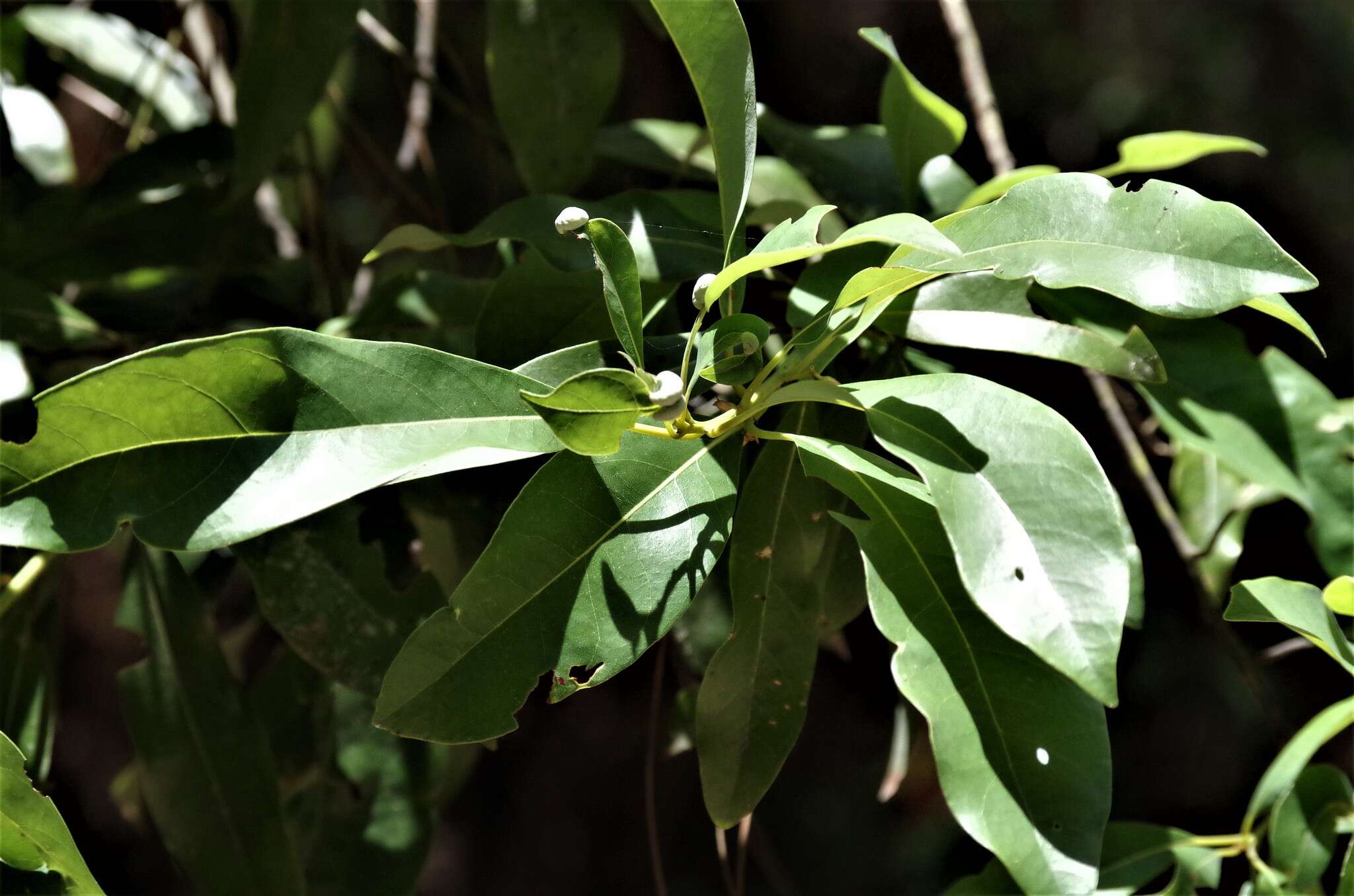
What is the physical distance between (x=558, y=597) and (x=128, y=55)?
104 cm

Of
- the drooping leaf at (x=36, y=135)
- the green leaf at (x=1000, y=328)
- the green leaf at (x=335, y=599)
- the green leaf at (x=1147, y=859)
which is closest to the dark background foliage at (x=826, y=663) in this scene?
the drooping leaf at (x=36, y=135)

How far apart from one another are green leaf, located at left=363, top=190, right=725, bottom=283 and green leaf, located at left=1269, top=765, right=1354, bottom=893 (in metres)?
0.56

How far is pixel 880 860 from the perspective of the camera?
1.96 meters

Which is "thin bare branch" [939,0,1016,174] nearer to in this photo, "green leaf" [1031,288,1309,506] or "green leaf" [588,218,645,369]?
"green leaf" [1031,288,1309,506]

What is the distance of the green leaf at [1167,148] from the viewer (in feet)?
2.23

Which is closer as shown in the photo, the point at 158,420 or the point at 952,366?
the point at 158,420

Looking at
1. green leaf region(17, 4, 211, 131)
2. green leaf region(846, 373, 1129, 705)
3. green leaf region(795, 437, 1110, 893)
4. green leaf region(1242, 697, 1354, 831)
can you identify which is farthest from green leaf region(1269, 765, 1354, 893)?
green leaf region(17, 4, 211, 131)

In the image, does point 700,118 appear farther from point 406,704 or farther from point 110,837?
point 110,837

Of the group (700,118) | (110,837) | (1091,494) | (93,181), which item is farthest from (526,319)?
(110,837)

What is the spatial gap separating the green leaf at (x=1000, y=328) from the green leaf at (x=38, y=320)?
684mm

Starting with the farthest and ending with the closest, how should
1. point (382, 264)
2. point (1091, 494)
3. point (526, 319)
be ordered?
point (382, 264) → point (526, 319) → point (1091, 494)

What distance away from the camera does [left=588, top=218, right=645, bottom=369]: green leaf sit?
→ 46 cm

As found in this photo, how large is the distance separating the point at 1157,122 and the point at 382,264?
150 cm

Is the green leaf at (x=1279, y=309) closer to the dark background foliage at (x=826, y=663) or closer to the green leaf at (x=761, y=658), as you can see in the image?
the green leaf at (x=761, y=658)
